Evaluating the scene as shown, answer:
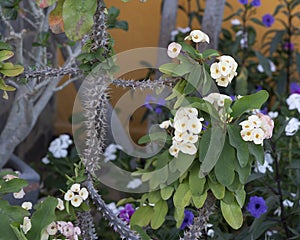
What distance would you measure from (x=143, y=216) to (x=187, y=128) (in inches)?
19.7

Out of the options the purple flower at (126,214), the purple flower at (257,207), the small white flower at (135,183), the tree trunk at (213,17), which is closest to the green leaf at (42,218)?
the purple flower at (126,214)

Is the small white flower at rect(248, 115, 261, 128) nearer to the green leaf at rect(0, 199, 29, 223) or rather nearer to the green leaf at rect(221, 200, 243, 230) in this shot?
the green leaf at rect(221, 200, 243, 230)

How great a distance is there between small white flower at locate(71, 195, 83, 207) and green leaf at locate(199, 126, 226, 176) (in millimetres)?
323

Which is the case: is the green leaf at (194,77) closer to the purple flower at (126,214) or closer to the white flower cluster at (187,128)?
the white flower cluster at (187,128)

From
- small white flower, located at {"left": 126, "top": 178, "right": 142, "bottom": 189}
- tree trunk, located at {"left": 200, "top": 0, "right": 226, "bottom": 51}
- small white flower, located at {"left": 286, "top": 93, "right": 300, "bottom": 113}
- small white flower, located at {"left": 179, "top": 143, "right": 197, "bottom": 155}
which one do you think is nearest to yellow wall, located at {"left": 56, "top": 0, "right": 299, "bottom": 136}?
tree trunk, located at {"left": 200, "top": 0, "right": 226, "bottom": 51}

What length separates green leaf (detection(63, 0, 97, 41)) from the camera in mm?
1450

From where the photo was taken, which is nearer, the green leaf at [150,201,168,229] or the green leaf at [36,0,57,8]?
the green leaf at [36,0,57,8]

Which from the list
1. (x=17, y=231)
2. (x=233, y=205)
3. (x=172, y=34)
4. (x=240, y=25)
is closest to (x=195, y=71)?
(x=233, y=205)

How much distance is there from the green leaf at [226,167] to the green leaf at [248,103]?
0.10m

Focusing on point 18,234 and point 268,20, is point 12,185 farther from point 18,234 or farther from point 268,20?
point 268,20

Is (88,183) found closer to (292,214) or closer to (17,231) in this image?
(17,231)

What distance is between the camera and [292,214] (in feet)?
7.10

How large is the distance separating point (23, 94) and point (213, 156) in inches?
46.7

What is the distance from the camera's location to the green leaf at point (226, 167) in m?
1.50
